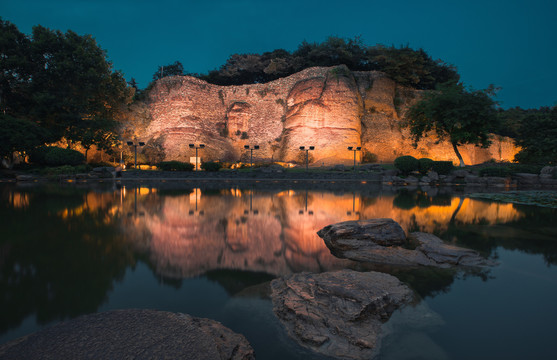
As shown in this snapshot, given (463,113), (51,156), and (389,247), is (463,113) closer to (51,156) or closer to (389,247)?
(389,247)

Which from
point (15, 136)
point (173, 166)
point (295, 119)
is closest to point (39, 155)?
point (15, 136)

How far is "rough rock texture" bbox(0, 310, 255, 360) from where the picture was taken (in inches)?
71.4

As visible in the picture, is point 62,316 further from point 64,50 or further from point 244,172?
point 64,50

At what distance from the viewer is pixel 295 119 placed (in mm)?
33344

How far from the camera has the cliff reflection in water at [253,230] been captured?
161 inches

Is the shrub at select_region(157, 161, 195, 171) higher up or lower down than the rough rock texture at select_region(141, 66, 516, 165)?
lower down

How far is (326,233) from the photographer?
5496 millimetres

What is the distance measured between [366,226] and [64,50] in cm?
3371

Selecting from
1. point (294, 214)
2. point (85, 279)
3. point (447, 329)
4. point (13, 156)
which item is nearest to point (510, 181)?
point (294, 214)

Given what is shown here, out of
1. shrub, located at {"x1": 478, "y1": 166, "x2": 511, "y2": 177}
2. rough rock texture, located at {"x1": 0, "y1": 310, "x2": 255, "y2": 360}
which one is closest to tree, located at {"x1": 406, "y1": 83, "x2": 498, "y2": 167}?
shrub, located at {"x1": 478, "y1": 166, "x2": 511, "y2": 177}

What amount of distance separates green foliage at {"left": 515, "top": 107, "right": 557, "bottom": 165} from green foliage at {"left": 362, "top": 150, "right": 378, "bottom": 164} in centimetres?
1400

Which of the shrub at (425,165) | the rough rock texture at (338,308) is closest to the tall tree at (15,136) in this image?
the rough rock texture at (338,308)

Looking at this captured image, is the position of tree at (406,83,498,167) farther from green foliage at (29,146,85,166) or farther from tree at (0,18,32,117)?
tree at (0,18,32,117)

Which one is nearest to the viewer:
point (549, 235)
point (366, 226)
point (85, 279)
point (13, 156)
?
point (85, 279)
